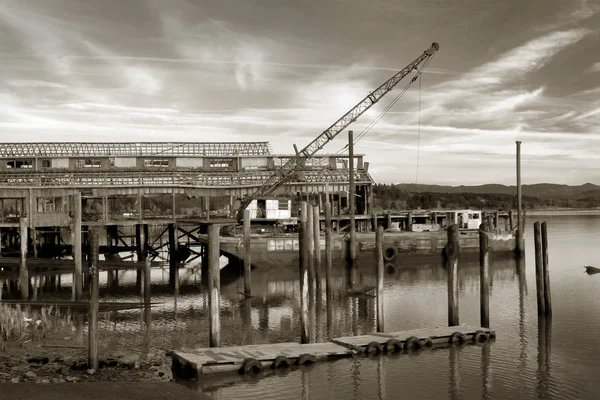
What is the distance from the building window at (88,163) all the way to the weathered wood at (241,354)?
1839 inches

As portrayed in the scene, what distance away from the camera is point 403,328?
2530 cm

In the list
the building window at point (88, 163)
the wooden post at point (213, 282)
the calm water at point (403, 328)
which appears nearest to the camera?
the calm water at point (403, 328)

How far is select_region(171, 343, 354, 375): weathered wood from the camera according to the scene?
1739 centimetres

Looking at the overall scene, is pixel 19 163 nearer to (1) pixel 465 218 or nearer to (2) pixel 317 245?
(2) pixel 317 245

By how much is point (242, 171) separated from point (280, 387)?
45.9 metres

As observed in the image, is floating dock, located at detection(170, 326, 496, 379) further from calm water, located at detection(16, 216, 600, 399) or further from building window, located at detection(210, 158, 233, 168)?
building window, located at detection(210, 158, 233, 168)

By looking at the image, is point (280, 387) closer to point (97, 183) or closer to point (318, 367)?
point (318, 367)

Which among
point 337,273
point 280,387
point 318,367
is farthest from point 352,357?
point 337,273

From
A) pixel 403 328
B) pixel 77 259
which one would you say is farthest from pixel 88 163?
pixel 403 328

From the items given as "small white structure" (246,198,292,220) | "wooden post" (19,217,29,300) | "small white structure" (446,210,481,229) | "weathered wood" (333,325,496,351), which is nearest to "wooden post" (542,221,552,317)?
"weathered wood" (333,325,496,351)

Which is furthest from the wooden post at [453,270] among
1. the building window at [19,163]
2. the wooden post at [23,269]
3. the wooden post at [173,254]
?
the building window at [19,163]

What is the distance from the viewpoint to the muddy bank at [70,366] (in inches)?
631

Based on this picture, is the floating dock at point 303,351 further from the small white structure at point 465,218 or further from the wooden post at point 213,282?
the small white structure at point 465,218

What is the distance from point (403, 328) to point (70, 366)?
13.8 meters
